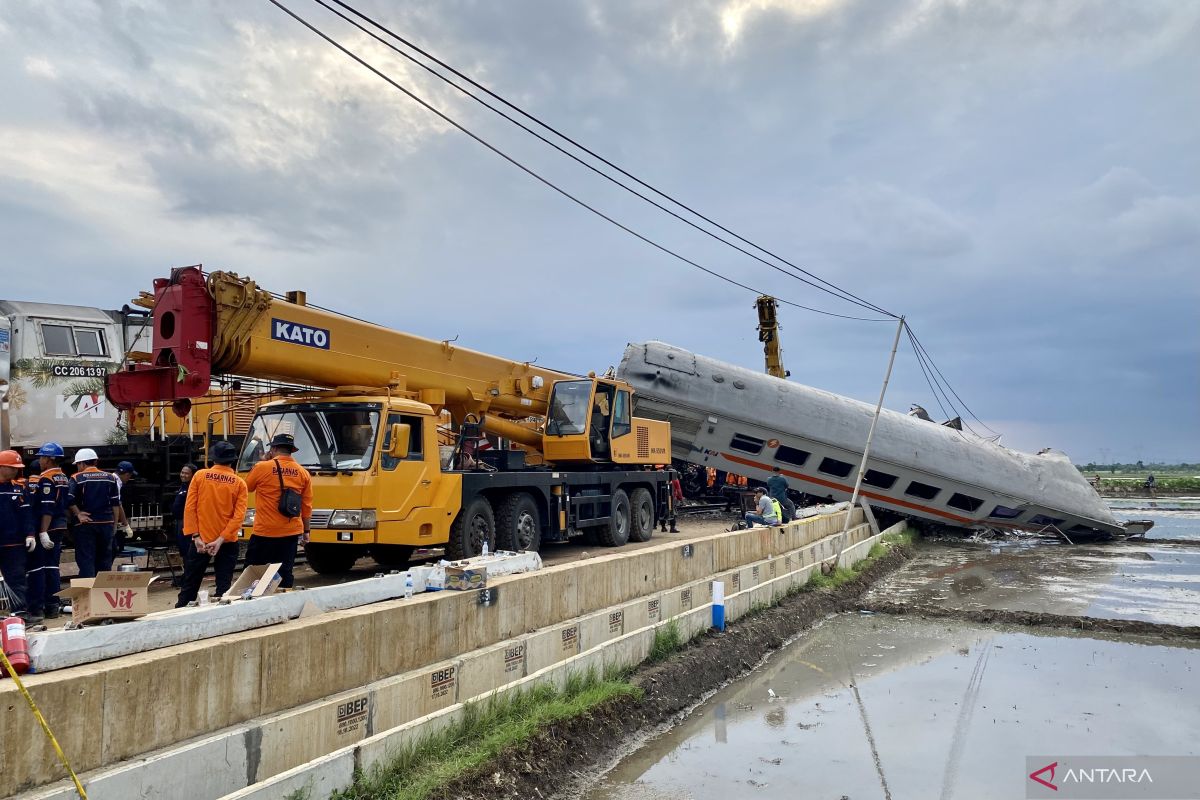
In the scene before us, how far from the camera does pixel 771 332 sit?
2631cm

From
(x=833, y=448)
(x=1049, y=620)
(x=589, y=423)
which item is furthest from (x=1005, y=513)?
(x=589, y=423)

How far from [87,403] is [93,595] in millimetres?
8329

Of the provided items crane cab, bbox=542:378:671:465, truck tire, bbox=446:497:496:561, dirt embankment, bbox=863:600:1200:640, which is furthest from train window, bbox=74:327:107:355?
dirt embankment, bbox=863:600:1200:640

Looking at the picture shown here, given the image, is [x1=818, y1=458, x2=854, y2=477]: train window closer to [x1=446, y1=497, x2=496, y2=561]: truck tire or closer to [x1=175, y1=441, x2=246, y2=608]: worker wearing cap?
[x1=446, y1=497, x2=496, y2=561]: truck tire

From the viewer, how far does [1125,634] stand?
35.6 feet

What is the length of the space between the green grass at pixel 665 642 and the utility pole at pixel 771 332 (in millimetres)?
18122

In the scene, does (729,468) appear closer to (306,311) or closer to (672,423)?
(672,423)

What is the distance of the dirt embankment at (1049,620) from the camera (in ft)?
→ 35.4

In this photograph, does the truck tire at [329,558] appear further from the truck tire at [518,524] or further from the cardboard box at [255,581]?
the cardboard box at [255,581]

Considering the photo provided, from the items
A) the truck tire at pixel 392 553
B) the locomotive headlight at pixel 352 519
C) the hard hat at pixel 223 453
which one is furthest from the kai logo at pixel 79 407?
the hard hat at pixel 223 453

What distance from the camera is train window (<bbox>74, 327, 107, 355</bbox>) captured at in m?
11.8

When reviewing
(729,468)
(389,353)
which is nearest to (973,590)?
(729,468)

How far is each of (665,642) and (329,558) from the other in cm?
405

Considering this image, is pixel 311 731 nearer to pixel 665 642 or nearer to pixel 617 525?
pixel 665 642
